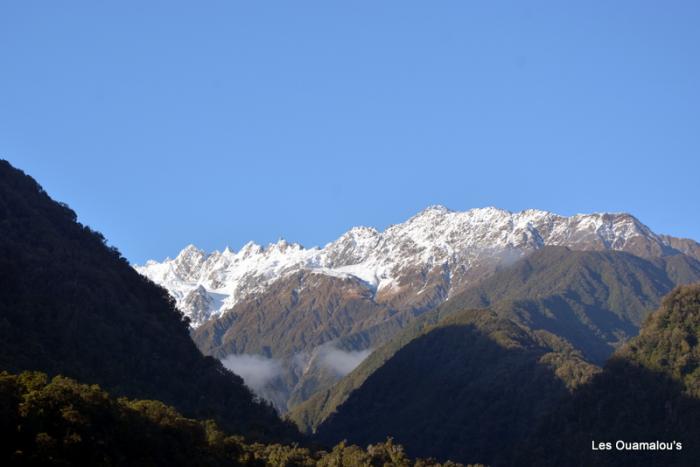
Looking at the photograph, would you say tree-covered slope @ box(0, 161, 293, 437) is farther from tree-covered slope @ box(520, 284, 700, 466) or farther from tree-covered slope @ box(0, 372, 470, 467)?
tree-covered slope @ box(520, 284, 700, 466)

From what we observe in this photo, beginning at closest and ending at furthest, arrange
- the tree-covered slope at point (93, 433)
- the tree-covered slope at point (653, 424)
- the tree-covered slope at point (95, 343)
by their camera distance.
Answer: the tree-covered slope at point (93, 433)
the tree-covered slope at point (95, 343)
the tree-covered slope at point (653, 424)

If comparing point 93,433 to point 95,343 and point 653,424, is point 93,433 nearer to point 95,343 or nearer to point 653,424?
point 95,343

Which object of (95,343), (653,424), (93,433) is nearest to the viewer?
(93,433)

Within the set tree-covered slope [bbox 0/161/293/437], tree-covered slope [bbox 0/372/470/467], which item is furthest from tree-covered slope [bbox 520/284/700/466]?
tree-covered slope [bbox 0/372/470/467]

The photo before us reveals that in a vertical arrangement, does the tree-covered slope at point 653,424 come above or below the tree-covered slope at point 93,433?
above

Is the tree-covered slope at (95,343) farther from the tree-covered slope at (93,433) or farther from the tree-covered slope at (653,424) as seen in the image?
the tree-covered slope at (653,424)

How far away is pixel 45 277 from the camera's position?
186m

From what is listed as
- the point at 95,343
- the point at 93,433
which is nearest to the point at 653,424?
the point at 95,343

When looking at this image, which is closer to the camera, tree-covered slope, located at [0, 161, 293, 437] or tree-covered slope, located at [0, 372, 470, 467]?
tree-covered slope, located at [0, 372, 470, 467]

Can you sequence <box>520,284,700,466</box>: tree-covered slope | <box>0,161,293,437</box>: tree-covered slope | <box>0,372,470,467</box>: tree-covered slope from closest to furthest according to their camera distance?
1. <box>0,372,470,467</box>: tree-covered slope
2. <box>0,161,293,437</box>: tree-covered slope
3. <box>520,284,700,466</box>: tree-covered slope

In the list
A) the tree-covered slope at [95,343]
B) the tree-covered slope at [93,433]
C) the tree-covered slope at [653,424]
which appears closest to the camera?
the tree-covered slope at [93,433]

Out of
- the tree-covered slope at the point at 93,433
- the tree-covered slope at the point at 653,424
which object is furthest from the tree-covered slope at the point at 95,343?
the tree-covered slope at the point at 653,424

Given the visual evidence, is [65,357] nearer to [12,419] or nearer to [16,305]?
[16,305]

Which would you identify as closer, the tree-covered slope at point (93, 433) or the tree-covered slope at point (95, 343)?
the tree-covered slope at point (93, 433)
